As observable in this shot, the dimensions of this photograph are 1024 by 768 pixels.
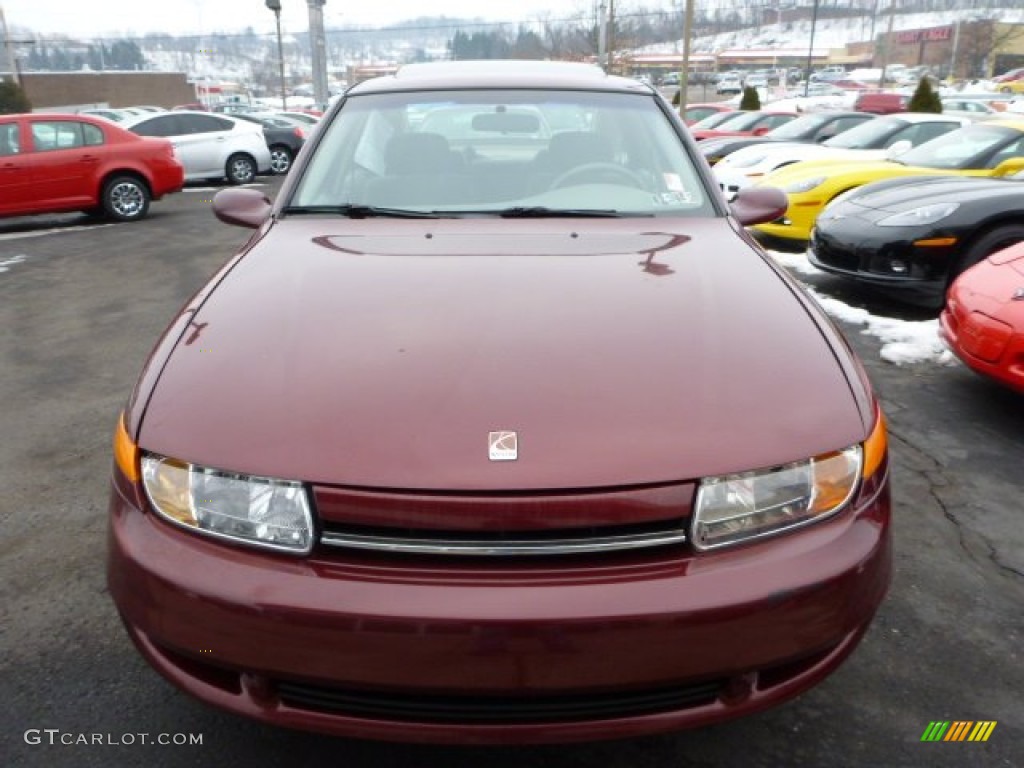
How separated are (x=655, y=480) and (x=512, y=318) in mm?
603

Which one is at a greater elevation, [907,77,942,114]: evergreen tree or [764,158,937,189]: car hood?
[907,77,942,114]: evergreen tree

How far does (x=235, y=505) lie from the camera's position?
5.38 ft

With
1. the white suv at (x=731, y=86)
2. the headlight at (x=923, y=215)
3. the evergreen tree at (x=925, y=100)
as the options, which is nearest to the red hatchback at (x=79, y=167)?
the headlight at (x=923, y=215)

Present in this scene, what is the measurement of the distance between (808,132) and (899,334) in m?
8.84

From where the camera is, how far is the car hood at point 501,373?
1.60 m

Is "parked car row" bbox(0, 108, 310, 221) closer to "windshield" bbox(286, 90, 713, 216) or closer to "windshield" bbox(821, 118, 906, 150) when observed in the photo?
"windshield" bbox(821, 118, 906, 150)

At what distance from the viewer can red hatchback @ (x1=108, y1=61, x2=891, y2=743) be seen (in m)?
Result: 1.53

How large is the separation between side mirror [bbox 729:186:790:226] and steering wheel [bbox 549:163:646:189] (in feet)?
1.38

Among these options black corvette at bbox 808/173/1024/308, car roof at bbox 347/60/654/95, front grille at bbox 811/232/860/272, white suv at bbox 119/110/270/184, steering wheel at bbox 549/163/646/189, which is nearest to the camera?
steering wheel at bbox 549/163/646/189

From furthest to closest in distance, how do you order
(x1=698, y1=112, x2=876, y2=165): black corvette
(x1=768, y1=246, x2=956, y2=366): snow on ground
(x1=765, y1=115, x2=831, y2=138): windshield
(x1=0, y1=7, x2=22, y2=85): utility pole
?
(x1=0, y1=7, x2=22, y2=85): utility pole
(x1=765, y1=115, x2=831, y2=138): windshield
(x1=698, y1=112, x2=876, y2=165): black corvette
(x1=768, y1=246, x2=956, y2=366): snow on ground

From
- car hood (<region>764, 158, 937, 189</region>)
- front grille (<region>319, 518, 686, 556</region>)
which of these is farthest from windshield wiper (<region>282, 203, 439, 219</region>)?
car hood (<region>764, 158, 937, 189</region>)

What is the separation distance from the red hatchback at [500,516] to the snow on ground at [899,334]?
2.85 m

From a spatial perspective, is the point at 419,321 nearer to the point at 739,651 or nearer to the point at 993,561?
the point at 739,651

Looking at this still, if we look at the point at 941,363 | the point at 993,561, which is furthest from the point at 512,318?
the point at 941,363
